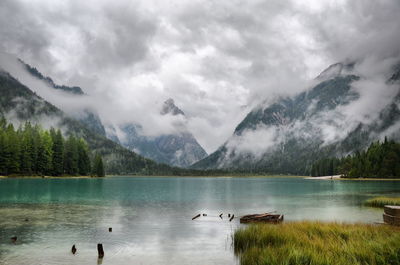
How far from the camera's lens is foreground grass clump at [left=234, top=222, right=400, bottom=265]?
19062 millimetres

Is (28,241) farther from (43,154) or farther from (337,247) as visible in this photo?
(43,154)

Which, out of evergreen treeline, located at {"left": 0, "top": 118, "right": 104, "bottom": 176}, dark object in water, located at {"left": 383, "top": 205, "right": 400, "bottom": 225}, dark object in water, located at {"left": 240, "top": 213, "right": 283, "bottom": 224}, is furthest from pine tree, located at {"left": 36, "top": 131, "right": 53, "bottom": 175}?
dark object in water, located at {"left": 383, "top": 205, "right": 400, "bottom": 225}

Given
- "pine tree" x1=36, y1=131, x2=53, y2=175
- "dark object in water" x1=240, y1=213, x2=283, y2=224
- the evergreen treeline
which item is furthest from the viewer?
"pine tree" x1=36, y1=131, x2=53, y2=175

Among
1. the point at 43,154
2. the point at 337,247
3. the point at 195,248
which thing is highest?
the point at 43,154

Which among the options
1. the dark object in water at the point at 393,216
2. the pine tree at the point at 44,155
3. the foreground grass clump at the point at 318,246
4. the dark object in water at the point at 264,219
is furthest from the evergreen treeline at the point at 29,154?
the dark object in water at the point at 393,216

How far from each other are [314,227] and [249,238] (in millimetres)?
6300

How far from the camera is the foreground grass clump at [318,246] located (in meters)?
19.1

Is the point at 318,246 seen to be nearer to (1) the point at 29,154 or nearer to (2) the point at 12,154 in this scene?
(2) the point at 12,154

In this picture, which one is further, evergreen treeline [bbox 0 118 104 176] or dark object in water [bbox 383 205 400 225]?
evergreen treeline [bbox 0 118 104 176]

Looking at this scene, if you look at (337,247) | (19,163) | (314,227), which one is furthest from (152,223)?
(19,163)

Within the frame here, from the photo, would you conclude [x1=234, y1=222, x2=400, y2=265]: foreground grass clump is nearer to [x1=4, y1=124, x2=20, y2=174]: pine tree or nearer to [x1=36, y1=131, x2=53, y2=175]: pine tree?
[x1=4, y1=124, x2=20, y2=174]: pine tree

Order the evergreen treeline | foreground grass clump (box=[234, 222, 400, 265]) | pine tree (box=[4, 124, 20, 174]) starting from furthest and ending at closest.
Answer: the evergreen treeline, pine tree (box=[4, 124, 20, 174]), foreground grass clump (box=[234, 222, 400, 265])


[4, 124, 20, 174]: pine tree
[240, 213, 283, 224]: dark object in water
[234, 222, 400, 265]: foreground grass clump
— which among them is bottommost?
[240, 213, 283, 224]: dark object in water

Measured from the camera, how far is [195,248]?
3112cm
